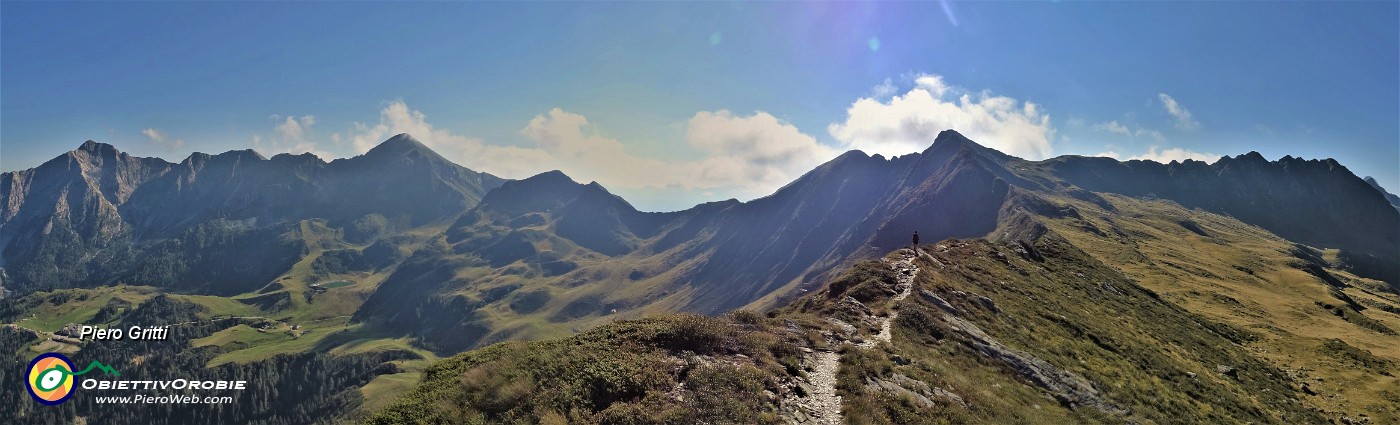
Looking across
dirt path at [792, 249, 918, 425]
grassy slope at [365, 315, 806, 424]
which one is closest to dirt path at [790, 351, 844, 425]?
dirt path at [792, 249, 918, 425]

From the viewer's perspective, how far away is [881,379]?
2372 cm

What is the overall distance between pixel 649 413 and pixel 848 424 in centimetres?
728

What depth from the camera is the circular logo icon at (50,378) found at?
5172cm

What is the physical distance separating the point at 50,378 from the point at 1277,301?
172769 mm

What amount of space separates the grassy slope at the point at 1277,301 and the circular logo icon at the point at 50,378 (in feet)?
380

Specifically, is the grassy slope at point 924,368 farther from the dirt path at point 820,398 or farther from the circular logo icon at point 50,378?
the circular logo icon at point 50,378

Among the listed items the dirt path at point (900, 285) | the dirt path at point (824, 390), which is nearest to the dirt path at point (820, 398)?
the dirt path at point (824, 390)

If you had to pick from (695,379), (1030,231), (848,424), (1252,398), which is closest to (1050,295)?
(1252,398)

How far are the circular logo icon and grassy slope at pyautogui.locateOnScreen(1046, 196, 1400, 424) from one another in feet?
380

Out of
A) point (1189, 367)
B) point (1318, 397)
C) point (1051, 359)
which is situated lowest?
point (1318, 397)

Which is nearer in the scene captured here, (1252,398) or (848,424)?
(848,424)

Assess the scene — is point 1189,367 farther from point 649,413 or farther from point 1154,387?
point 649,413

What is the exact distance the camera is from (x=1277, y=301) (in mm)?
92938

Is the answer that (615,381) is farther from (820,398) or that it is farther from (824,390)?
(824,390)
